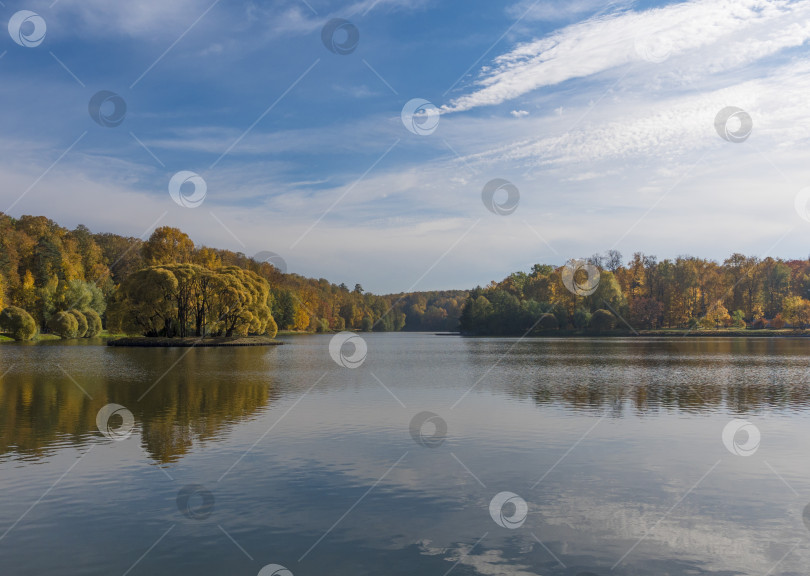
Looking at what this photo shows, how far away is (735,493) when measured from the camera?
11.4 meters

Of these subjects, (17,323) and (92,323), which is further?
(92,323)

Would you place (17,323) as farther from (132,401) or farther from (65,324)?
(132,401)

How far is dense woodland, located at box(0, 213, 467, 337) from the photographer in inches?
2714

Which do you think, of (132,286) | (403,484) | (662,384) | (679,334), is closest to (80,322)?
(132,286)

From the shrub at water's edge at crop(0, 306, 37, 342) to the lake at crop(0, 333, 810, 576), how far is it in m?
61.0

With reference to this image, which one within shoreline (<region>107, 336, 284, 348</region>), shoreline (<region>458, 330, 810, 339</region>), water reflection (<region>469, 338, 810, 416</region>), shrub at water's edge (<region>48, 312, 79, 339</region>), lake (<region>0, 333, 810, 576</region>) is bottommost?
lake (<region>0, 333, 810, 576</region>)

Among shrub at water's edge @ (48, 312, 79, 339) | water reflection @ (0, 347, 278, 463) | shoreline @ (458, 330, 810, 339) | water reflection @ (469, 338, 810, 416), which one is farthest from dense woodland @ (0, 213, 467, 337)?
shoreline @ (458, 330, 810, 339)

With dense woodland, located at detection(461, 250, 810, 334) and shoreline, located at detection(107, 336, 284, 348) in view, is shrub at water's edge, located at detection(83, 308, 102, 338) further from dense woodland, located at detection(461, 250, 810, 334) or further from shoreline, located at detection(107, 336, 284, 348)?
dense woodland, located at detection(461, 250, 810, 334)

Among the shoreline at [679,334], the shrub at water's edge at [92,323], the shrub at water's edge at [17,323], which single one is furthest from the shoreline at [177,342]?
the shoreline at [679,334]

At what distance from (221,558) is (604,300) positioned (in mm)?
111957

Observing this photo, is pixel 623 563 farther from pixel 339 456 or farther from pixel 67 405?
pixel 67 405

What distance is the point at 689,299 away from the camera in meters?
114

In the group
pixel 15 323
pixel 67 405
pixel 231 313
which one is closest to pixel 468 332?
pixel 231 313

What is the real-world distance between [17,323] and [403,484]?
263 feet
